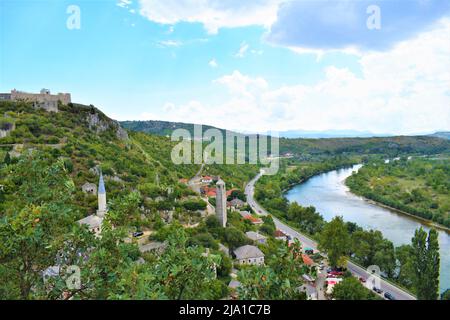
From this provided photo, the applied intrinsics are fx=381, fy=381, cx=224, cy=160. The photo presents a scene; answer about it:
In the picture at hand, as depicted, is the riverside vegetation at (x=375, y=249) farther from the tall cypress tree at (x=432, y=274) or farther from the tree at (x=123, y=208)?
the tree at (x=123, y=208)

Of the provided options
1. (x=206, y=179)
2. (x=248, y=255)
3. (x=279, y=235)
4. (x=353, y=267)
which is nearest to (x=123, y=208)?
(x=248, y=255)

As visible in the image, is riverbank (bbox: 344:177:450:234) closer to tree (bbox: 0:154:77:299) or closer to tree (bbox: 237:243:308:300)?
tree (bbox: 237:243:308:300)

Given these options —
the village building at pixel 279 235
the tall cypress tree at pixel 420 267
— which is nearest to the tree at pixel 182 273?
the tall cypress tree at pixel 420 267

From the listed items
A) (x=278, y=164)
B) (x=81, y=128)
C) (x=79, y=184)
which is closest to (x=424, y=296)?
(x=79, y=184)

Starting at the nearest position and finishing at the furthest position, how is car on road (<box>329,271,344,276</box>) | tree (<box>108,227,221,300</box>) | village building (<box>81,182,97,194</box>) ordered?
tree (<box>108,227,221,300</box>)
car on road (<box>329,271,344,276</box>)
village building (<box>81,182,97,194</box>)

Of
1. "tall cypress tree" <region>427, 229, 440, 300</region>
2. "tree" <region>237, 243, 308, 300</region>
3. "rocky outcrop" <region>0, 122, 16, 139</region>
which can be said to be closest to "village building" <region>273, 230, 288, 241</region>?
"tall cypress tree" <region>427, 229, 440, 300</region>

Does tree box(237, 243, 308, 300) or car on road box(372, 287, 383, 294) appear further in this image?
car on road box(372, 287, 383, 294)

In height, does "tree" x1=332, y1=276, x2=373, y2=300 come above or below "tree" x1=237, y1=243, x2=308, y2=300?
below

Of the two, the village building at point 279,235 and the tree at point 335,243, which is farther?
the village building at point 279,235
